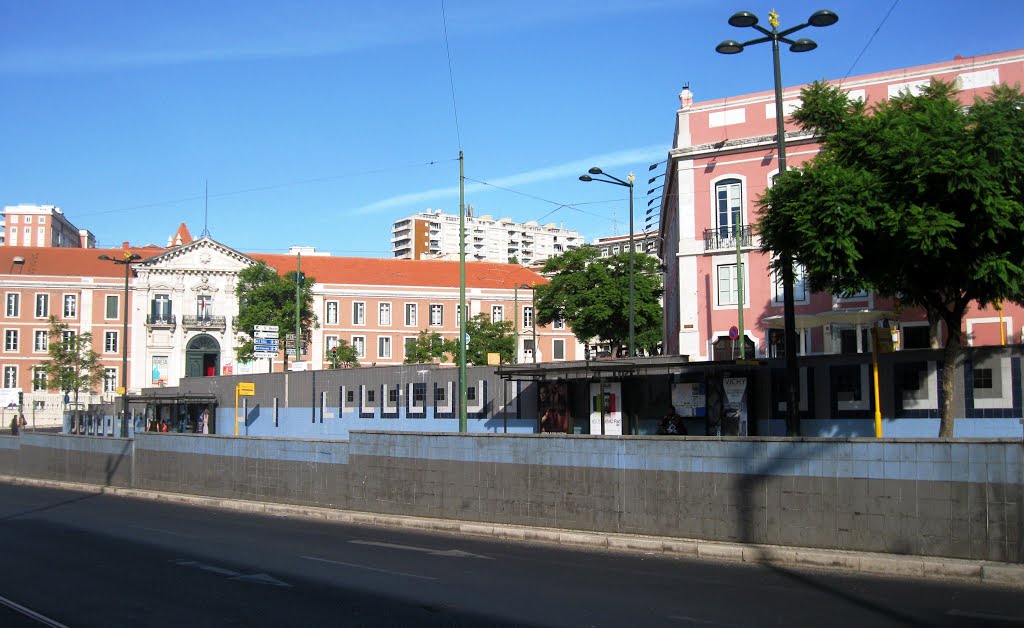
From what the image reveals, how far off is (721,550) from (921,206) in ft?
26.2

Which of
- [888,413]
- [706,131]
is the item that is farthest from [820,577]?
[706,131]

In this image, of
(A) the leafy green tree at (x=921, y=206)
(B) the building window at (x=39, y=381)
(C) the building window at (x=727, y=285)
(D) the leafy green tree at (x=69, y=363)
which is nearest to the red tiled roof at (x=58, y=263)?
(D) the leafy green tree at (x=69, y=363)

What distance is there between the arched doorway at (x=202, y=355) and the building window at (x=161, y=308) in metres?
3.03

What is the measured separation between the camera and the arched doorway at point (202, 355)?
8638cm

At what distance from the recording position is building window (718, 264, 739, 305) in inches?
1503

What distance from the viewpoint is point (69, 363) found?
73688 millimetres

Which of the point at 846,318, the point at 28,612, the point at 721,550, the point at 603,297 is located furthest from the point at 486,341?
the point at 28,612

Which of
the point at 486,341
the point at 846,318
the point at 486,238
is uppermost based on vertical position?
the point at 486,238

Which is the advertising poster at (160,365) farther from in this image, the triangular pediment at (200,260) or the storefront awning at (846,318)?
the storefront awning at (846,318)

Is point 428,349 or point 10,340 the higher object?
point 10,340

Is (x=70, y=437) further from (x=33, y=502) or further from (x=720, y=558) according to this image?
(x=720, y=558)

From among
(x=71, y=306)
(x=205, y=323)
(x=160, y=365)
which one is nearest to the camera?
(x=160, y=365)

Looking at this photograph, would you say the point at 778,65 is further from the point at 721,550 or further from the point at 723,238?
the point at 723,238

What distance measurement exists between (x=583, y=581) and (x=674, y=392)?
43.0 ft
